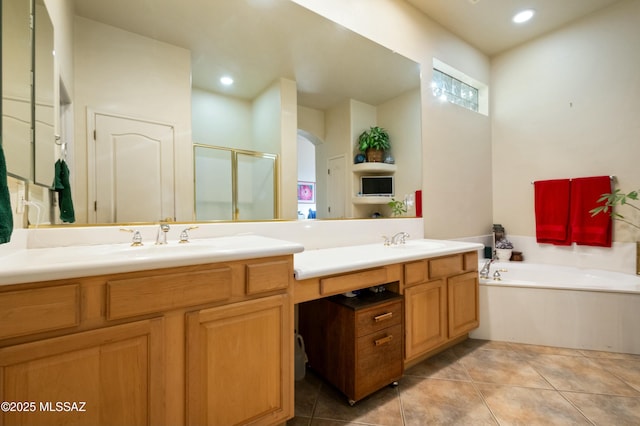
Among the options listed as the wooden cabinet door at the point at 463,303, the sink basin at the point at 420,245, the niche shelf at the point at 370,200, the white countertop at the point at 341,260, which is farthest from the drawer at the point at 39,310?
the wooden cabinet door at the point at 463,303

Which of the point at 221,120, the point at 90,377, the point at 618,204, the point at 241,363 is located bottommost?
the point at 241,363

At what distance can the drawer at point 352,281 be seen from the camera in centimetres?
131

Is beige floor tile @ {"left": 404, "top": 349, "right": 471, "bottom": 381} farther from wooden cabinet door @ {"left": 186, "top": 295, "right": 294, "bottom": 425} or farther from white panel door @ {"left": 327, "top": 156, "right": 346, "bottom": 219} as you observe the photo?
white panel door @ {"left": 327, "top": 156, "right": 346, "bottom": 219}

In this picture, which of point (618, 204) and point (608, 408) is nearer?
point (608, 408)

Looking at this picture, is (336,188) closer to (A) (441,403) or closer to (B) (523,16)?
(A) (441,403)

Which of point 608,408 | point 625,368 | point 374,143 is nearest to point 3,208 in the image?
point 374,143

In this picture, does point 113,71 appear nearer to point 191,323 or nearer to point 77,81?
point 77,81

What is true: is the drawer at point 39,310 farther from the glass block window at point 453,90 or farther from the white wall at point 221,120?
the glass block window at point 453,90

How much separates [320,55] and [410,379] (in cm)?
229

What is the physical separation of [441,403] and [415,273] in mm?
711

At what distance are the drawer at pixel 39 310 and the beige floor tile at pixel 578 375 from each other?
2428mm

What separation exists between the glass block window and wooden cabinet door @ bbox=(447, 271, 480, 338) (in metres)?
1.77

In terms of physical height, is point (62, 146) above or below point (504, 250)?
above

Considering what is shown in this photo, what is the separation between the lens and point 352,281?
1392 millimetres
